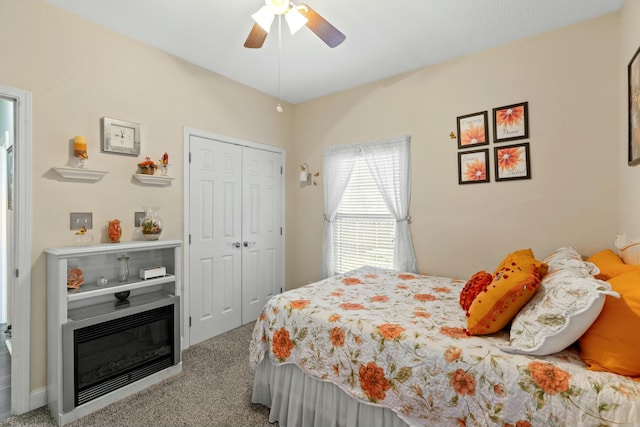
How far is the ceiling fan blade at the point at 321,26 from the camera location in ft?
6.34

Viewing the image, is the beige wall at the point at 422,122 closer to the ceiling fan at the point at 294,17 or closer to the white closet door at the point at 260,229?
the white closet door at the point at 260,229

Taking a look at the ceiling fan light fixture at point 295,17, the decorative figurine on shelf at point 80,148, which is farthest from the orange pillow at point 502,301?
the decorative figurine on shelf at point 80,148

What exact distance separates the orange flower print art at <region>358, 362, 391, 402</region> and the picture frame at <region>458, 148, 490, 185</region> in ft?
6.68

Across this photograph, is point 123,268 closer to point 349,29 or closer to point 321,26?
point 321,26

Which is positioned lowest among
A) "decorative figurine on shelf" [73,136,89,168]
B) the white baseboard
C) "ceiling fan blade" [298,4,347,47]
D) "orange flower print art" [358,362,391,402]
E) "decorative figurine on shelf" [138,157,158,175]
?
the white baseboard

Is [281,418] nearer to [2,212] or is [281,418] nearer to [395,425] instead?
[395,425]

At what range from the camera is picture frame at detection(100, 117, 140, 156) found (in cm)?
246

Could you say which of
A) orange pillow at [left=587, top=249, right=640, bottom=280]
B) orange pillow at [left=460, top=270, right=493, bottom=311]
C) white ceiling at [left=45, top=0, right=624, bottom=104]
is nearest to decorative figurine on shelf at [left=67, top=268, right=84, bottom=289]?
white ceiling at [left=45, top=0, right=624, bottom=104]

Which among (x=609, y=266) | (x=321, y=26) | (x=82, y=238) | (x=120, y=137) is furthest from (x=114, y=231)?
(x=609, y=266)

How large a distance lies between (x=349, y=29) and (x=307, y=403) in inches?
108

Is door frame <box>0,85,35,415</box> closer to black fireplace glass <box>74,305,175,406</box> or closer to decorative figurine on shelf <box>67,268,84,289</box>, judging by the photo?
decorative figurine on shelf <box>67,268,84,289</box>

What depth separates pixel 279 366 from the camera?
202 centimetres

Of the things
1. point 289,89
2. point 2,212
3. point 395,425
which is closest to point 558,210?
point 395,425

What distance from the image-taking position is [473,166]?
287 centimetres
